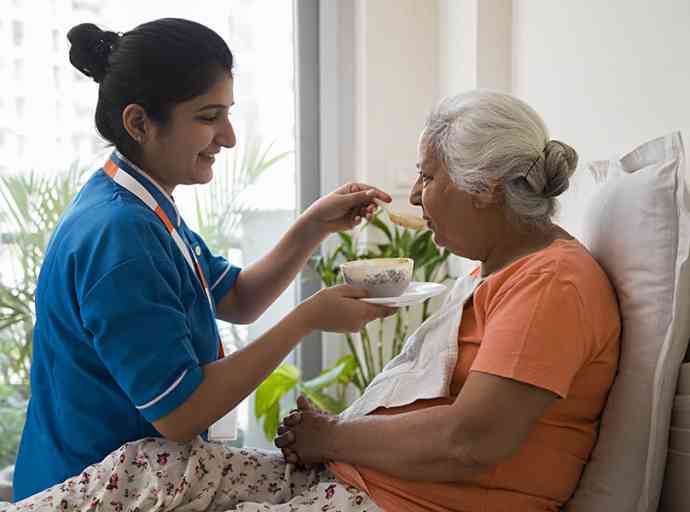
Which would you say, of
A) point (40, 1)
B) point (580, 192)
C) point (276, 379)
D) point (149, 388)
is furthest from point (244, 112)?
point (149, 388)

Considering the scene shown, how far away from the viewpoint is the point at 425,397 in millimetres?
1445

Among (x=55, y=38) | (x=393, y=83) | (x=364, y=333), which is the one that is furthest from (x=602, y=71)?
(x=55, y=38)

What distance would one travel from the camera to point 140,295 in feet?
4.56

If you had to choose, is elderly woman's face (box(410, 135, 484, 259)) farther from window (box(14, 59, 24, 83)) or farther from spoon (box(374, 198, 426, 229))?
window (box(14, 59, 24, 83))

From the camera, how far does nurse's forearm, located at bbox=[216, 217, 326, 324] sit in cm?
200

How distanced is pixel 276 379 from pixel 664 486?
1803 mm

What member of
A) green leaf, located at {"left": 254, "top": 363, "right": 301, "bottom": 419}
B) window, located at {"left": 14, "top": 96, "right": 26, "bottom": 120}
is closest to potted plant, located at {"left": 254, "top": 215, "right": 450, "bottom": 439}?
green leaf, located at {"left": 254, "top": 363, "right": 301, "bottom": 419}

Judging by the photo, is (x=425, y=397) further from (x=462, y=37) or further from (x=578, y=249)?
(x=462, y=37)

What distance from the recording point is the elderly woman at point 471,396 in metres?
1.30

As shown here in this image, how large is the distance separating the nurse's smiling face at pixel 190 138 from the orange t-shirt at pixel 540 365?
610 mm

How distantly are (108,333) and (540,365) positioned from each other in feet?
2.33

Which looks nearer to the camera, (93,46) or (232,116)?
(93,46)

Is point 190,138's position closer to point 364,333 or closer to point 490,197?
point 490,197

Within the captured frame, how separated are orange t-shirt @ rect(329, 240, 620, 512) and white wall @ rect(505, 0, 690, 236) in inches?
16.2
